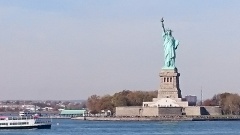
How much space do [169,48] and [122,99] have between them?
13974 millimetres

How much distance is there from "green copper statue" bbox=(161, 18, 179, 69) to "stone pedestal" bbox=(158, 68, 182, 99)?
3.11 ft

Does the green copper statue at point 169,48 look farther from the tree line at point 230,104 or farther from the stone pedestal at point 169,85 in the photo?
the tree line at point 230,104

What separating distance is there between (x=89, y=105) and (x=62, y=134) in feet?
169

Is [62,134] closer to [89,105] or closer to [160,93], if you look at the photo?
[160,93]

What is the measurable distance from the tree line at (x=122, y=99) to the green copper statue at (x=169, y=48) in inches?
405

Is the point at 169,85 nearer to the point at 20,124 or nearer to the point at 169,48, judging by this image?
the point at 169,48

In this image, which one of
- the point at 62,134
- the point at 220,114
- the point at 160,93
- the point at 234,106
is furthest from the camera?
the point at 234,106

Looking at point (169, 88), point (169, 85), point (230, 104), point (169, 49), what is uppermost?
point (169, 49)

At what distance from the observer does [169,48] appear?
313 feet

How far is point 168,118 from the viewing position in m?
95.9

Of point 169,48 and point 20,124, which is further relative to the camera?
point 169,48

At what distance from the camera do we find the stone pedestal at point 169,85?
93625mm

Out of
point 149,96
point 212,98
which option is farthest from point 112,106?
point 212,98

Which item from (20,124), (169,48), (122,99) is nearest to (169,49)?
(169,48)
